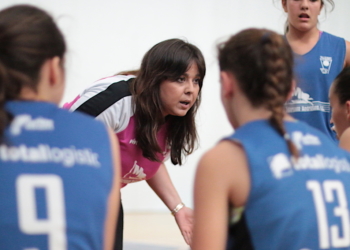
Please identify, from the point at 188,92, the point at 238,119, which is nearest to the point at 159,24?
the point at 188,92

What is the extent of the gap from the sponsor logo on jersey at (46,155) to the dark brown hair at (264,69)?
41 cm

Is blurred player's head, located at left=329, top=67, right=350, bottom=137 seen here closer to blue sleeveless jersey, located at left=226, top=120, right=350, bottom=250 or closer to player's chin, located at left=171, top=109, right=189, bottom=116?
blue sleeveless jersey, located at left=226, top=120, right=350, bottom=250

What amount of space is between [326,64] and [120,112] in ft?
3.26

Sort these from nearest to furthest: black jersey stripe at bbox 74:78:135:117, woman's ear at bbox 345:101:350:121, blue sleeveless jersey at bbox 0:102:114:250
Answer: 1. blue sleeveless jersey at bbox 0:102:114:250
2. woman's ear at bbox 345:101:350:121
3. black jersey stripe at bbox 74:78:135:117

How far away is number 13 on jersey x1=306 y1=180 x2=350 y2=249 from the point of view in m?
1.16

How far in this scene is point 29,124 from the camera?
44.6 inches

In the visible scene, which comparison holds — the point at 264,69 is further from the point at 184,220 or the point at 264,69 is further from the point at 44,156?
the point at 184,220

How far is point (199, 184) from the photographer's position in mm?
1156

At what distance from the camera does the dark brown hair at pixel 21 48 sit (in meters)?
1.12

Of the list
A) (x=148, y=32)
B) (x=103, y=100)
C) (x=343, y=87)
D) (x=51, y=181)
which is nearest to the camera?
(x=51, y=181)

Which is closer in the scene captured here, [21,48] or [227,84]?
[21,48]

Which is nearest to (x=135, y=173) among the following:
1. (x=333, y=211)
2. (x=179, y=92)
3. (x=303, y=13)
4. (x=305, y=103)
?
(x=179, y=92)

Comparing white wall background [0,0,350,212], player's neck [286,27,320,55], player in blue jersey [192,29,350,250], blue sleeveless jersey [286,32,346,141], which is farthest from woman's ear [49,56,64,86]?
white wall background [0,0,350,212]

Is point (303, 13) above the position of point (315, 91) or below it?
above
